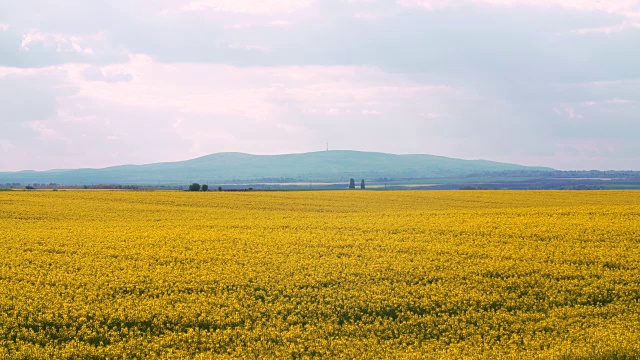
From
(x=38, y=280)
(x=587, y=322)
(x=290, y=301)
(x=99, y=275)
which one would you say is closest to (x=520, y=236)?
(x=587, y=322)

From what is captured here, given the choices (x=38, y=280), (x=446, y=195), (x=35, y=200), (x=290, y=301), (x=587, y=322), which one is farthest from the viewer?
(x=446, y=195)

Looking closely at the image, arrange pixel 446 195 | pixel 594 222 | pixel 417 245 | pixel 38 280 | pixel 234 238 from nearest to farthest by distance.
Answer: pixel 38 280, pixel 417 245, pixel 234 238, pixel 594 222, pixel 446 195

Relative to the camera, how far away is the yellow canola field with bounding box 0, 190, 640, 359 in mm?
15570

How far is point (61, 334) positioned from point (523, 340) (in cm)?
1213

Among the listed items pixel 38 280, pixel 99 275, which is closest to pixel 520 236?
pixel 99 275

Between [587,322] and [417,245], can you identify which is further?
[417,245]

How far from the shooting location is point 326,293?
18.9 meters

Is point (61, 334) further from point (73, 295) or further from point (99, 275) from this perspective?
point (99, 275)

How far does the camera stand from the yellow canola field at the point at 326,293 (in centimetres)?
1557

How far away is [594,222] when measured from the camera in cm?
3459

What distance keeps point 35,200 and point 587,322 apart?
53.1m

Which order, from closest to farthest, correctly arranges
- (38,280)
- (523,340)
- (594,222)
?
(523,340) → (38,280) → (594,222)

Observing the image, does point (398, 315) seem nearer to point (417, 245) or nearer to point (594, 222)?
point (417, 245)

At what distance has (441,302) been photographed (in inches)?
716
